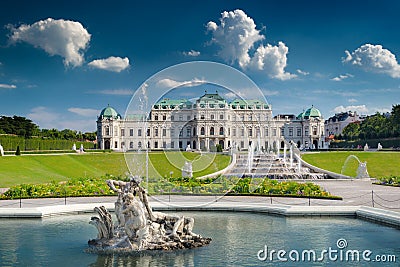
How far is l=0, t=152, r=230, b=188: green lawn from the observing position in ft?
83.9

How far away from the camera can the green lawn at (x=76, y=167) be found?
2556 cm

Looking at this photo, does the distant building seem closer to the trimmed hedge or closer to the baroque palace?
the trimmed hedge

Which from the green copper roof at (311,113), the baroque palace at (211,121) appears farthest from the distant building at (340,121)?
the baroque palace at (211,121)

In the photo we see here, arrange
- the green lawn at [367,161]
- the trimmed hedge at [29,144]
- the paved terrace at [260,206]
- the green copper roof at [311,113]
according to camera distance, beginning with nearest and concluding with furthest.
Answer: the paved terrace at [260,206] → the green lawn at [367,161] → the trimmed hedge at [29,144] → the green copper roof at [311,113]

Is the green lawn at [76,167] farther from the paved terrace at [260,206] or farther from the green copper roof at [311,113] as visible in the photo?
the green copper roof at [311,113]

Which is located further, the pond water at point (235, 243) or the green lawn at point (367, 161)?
the green lawn at point (367, 161)

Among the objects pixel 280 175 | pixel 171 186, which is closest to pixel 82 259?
pixel 171 186

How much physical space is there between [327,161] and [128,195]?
34.0 m

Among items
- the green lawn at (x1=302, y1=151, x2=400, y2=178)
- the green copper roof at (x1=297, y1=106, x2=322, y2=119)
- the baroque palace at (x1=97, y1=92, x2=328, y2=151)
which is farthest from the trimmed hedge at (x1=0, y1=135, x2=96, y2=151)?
the green copper roof at (x1=297, y1=106, x2=322, y2=119)

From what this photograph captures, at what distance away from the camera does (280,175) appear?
29.2m

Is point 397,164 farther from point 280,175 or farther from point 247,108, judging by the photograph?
point 247,108

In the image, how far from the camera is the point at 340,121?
375 feet

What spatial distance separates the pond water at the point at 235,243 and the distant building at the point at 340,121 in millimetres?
103377

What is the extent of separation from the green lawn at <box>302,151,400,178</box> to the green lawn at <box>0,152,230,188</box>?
29.5 feet
